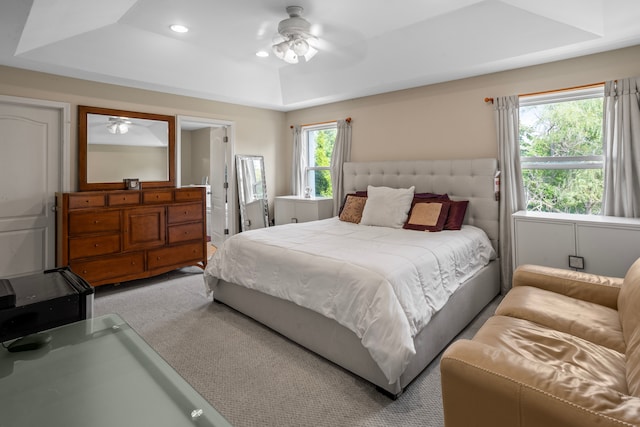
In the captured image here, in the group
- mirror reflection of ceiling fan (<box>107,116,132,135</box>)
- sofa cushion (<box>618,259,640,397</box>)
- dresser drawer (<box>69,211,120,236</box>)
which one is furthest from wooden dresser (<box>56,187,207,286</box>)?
sofa cushion (<box>618,259,640,397</box>)

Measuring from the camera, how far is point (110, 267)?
3617 millimetres

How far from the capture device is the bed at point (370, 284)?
192 centimetres

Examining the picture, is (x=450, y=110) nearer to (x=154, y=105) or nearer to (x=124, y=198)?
(x=154, y=105)

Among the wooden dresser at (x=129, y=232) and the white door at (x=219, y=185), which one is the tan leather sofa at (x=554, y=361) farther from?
the white door at (x=219, y=185)

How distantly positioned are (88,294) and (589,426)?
6.73 ft

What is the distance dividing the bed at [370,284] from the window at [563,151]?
0.46 meters

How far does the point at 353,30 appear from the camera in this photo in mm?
3342

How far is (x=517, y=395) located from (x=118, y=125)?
456 cm

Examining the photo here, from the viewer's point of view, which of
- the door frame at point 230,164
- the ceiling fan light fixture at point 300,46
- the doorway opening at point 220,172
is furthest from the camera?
the door frame at point 230,164

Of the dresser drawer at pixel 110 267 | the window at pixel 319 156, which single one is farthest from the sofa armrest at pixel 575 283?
the dresser drawer at pixel 110 267

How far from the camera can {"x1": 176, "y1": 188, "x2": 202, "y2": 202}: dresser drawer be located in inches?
166

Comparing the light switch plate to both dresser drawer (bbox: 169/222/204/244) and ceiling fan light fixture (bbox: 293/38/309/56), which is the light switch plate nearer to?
ceiling fan light fixture (bbox: 293/38/309/56)

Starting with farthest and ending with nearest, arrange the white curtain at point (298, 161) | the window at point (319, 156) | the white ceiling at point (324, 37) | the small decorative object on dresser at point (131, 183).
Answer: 1. the white curtain at point (298, 161)
2. the window at point (319, 156)
3. the small decorative object on dresser at point (131, 183)
4. the white ceiling at point (324, 37)

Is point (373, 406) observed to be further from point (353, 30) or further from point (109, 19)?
point (109, 19)
